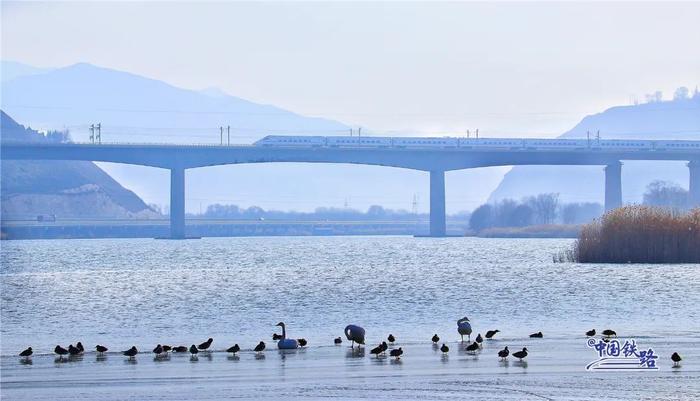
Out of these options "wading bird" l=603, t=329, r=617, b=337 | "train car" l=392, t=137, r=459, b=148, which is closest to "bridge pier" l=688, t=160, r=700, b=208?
"train car" l=392, t=137, r=459, b=148

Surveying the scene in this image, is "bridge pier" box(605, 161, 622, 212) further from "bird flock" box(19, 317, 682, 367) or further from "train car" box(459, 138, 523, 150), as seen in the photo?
"bird flock" box(19, 317, 682, 367)

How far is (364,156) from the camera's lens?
142500mm

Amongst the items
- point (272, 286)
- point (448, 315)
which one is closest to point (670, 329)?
point (448, 315)

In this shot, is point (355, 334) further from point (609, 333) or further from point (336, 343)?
point (609, 333)

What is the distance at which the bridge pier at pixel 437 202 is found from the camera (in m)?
143

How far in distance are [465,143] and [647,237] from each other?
8258 centimetres

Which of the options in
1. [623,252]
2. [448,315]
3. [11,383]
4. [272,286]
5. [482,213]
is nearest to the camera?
[11,383]

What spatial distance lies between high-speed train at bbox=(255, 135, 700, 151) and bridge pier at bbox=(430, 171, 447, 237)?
335cm

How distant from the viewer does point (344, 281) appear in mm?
62625

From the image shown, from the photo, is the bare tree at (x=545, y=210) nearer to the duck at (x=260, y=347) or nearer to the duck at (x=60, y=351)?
the duck at (x=260, y=347)

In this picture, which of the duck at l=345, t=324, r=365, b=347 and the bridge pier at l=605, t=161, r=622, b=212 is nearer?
the duck at l=345, t=324, r=365, b=347

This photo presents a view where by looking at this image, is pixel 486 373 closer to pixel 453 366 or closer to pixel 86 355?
pixel 453 366

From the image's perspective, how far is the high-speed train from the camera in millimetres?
145375

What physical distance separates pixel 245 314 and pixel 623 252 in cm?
3033
